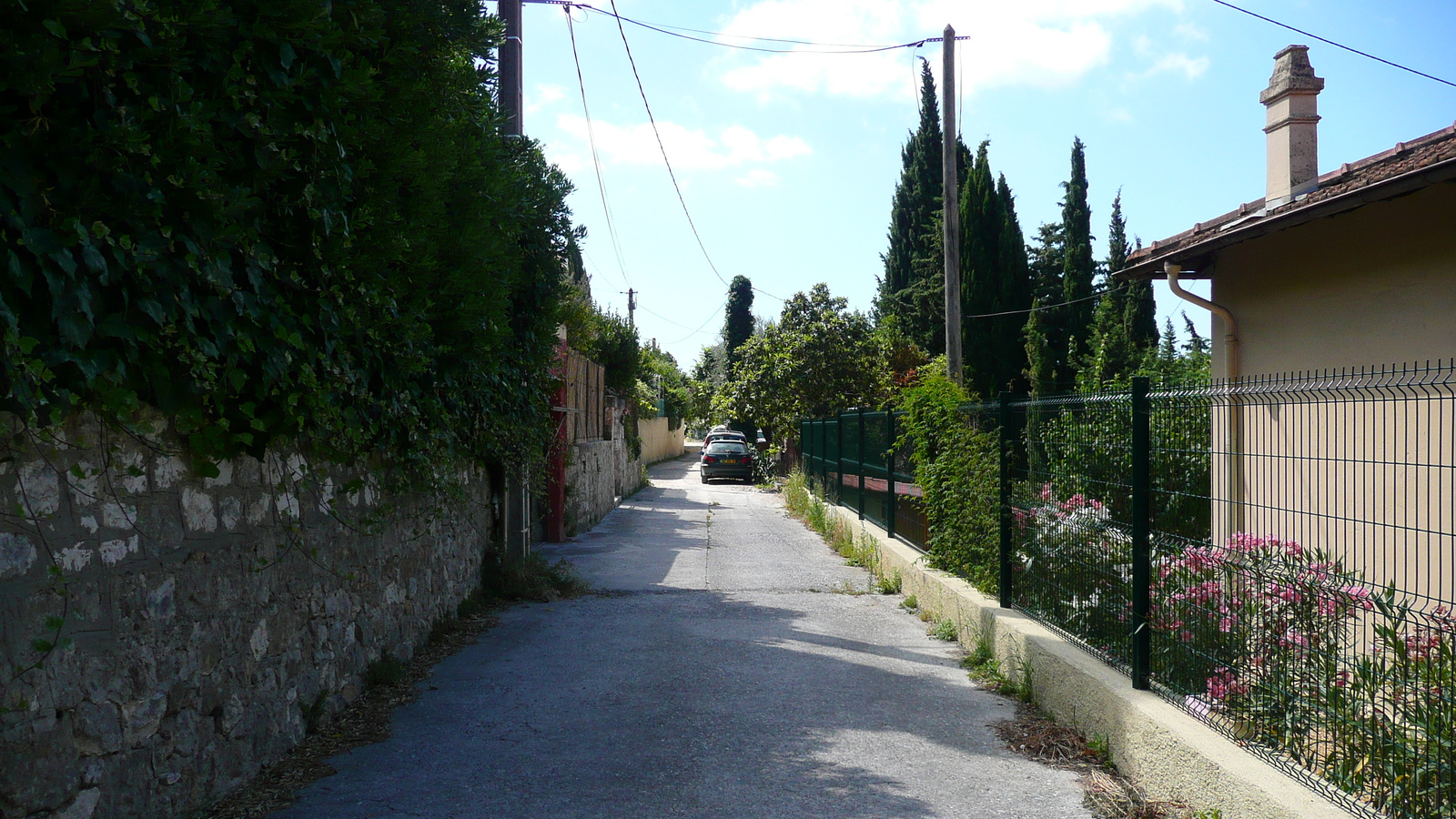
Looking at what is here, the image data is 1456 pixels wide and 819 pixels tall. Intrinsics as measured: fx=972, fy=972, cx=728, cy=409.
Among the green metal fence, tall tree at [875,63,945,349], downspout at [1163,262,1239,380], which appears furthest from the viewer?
tall tree at [875,63,945,349]

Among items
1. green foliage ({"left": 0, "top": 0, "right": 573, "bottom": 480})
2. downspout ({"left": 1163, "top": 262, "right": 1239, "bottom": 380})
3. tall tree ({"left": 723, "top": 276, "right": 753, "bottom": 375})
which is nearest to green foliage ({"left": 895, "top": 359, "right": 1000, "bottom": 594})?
downspout ({"left": 1163, "top": 262, "right": 1239, "bottom": 380})

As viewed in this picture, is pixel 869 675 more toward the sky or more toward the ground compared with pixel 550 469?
more toward the ground

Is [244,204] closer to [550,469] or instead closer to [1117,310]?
[550,469]

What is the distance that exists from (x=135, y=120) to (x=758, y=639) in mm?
5631

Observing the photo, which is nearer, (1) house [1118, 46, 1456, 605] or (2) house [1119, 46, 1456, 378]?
(1) house [1118, 46, 1456, 605]

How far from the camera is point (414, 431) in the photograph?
257 inches

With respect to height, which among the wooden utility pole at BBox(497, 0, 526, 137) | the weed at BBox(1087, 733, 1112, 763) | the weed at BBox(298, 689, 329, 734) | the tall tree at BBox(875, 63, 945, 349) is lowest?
the weed at BBox(1087, 733, 1112, 763)

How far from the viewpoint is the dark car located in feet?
99.8

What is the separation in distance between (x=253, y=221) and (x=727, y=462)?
26.4 metres

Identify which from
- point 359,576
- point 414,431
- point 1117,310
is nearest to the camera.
→ point 359,576

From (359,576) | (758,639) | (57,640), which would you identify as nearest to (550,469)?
(758,639)

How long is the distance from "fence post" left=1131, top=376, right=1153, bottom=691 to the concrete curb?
173 mm

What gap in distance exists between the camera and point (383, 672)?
6102mm

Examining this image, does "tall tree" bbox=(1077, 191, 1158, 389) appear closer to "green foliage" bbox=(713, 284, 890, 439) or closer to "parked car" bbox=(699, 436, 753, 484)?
"green foliage" bbox=(713, 284, 890, 439)
